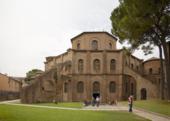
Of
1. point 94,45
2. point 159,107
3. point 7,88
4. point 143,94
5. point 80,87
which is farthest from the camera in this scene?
point 7,88

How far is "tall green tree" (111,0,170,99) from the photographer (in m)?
37.0

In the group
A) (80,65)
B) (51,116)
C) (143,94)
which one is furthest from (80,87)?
(51,116)

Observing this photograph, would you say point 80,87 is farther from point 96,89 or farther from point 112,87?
point 112,87

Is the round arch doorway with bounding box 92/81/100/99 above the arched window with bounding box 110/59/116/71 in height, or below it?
below

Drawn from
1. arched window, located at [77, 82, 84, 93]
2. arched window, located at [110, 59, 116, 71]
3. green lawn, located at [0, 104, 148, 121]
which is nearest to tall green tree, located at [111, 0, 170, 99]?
green lawn, located at [0, 104, 148, 121]

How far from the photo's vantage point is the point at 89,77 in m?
61.8

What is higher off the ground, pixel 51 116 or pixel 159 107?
pixel 159 107

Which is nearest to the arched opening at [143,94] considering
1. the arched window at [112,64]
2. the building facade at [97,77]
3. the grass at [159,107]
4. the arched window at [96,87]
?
the building facade at [97,77]

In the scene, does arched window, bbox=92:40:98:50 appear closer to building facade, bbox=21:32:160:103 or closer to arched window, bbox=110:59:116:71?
building facade, bbox=21:32:160:103

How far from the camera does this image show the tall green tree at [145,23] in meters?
37.0

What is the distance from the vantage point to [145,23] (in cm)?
3828

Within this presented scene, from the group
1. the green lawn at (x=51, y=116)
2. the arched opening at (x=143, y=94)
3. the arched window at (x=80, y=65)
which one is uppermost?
the arched window at (x=80, y=65)

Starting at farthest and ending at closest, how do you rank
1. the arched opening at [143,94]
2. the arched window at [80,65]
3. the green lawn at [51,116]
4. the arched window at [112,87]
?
the arched window at [80,65], the arched opening at [143,94], the arched window at [112,87], the green lawn at [51,116]

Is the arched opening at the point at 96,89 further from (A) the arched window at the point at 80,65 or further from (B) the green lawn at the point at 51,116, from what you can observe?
(B) the green lawn at the point at 51,116
